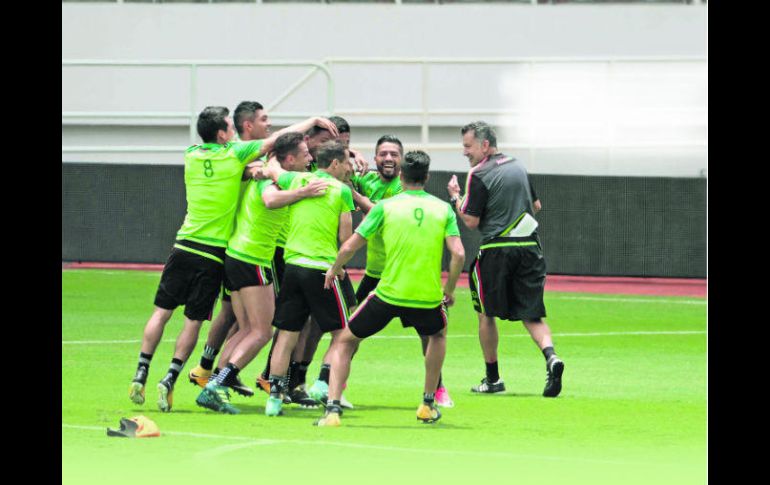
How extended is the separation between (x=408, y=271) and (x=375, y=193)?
212 cm

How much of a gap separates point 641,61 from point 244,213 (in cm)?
1861

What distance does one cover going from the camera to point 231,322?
527 inches

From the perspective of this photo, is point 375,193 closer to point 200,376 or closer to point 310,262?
point 310,262

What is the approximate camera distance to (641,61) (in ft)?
98.7

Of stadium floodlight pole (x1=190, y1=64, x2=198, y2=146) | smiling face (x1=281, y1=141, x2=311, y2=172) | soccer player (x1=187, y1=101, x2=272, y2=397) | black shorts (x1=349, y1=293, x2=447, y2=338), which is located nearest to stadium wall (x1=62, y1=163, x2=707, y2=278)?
stadium floodlight pole (x1=190, y1=64, x2=198, y2=146)

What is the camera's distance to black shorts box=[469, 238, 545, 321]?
14180 mm

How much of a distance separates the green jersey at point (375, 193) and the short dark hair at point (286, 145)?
120cm

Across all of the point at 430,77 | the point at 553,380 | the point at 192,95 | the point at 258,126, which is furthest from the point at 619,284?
the point at 258,126

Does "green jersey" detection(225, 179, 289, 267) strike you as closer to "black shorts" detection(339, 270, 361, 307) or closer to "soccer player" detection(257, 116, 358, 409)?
"soccer player" detection(257, 116, 358, 409)

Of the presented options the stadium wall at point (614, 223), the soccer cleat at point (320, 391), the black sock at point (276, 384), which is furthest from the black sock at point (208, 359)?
the stadium wall at point (614, 223)

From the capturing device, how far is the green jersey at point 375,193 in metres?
13.4

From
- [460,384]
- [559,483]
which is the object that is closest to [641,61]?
[460,384]

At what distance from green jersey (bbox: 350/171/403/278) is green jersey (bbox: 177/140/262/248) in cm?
126
